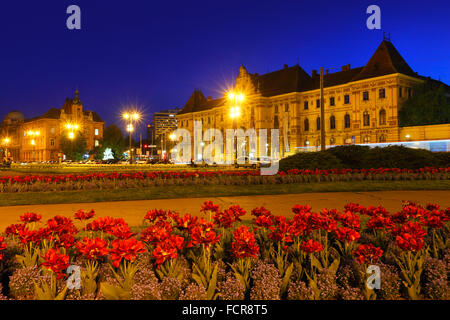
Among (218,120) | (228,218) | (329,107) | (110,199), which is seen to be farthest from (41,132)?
(228,218)

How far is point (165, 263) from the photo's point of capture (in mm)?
4238

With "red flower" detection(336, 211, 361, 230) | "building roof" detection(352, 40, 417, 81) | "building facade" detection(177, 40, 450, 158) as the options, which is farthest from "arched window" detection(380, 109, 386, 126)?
"red flower" detection(336, 211, 361, 230)

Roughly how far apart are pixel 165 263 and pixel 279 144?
8034 cm

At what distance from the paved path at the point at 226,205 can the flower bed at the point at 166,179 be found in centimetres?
387

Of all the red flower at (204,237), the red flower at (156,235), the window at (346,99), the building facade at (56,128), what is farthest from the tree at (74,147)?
the red flower at (204,237)

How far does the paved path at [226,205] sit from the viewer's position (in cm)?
952

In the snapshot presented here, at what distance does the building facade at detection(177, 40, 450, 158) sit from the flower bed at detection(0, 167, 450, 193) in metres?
32.3

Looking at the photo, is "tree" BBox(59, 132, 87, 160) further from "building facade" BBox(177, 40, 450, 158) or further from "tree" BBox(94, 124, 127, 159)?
"building facade" BBox(177, 40, 450, 158)

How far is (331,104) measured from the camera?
7362 cm

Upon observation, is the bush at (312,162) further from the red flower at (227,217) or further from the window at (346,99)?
the window at (346,99)

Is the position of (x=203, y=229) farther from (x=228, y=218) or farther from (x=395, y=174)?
(x=395, y=174)

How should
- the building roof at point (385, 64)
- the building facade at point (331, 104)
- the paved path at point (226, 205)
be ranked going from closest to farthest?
the paved path at point (226, 205) → the building facade at point (331, 104) → the building roof at point (385, 64)

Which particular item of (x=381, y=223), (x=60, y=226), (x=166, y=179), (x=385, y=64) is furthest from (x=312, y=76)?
(x=60, y=226)

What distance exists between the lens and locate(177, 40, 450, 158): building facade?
206 ft
